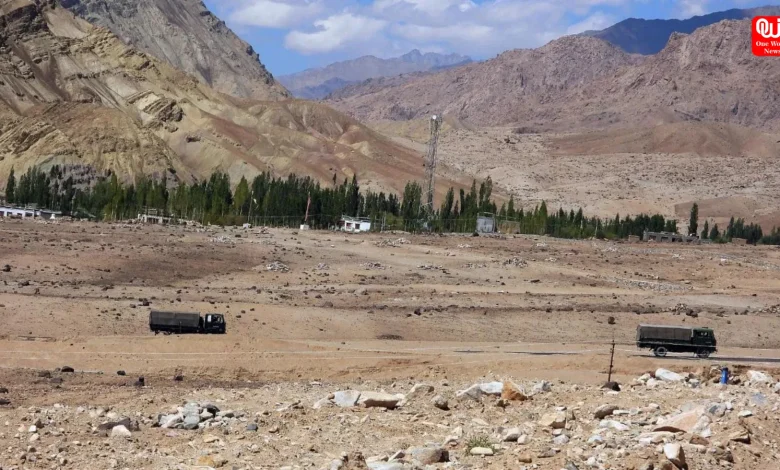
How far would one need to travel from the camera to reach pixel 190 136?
171125 mm

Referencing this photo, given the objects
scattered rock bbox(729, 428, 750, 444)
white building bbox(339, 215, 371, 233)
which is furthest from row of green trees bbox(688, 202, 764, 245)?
scattered rock bbox(729, 428, 750, 444)

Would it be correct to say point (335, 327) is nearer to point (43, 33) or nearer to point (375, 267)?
point (375, 267)

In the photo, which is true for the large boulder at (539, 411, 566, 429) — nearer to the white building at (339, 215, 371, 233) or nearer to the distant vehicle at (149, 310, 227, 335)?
the distant vehicle at (149, 310, 227, 335)

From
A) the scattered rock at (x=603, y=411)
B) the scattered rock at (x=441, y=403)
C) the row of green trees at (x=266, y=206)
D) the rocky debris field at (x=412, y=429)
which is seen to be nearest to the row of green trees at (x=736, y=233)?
the row of green trees at (x=266, y=206)

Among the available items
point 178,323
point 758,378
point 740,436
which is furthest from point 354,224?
point 740,436

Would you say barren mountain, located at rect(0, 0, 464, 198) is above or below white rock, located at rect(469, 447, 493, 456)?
above

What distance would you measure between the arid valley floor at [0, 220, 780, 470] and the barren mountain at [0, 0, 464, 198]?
2320 inches

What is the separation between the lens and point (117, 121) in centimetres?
14825

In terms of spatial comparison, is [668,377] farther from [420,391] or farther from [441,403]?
[441,403]

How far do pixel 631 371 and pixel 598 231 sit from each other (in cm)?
9335

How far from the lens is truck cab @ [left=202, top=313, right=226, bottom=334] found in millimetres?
36656

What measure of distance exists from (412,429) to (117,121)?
137067 mm

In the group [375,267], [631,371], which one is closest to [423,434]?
[631,371]

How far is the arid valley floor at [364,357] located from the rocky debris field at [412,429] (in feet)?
0.16
